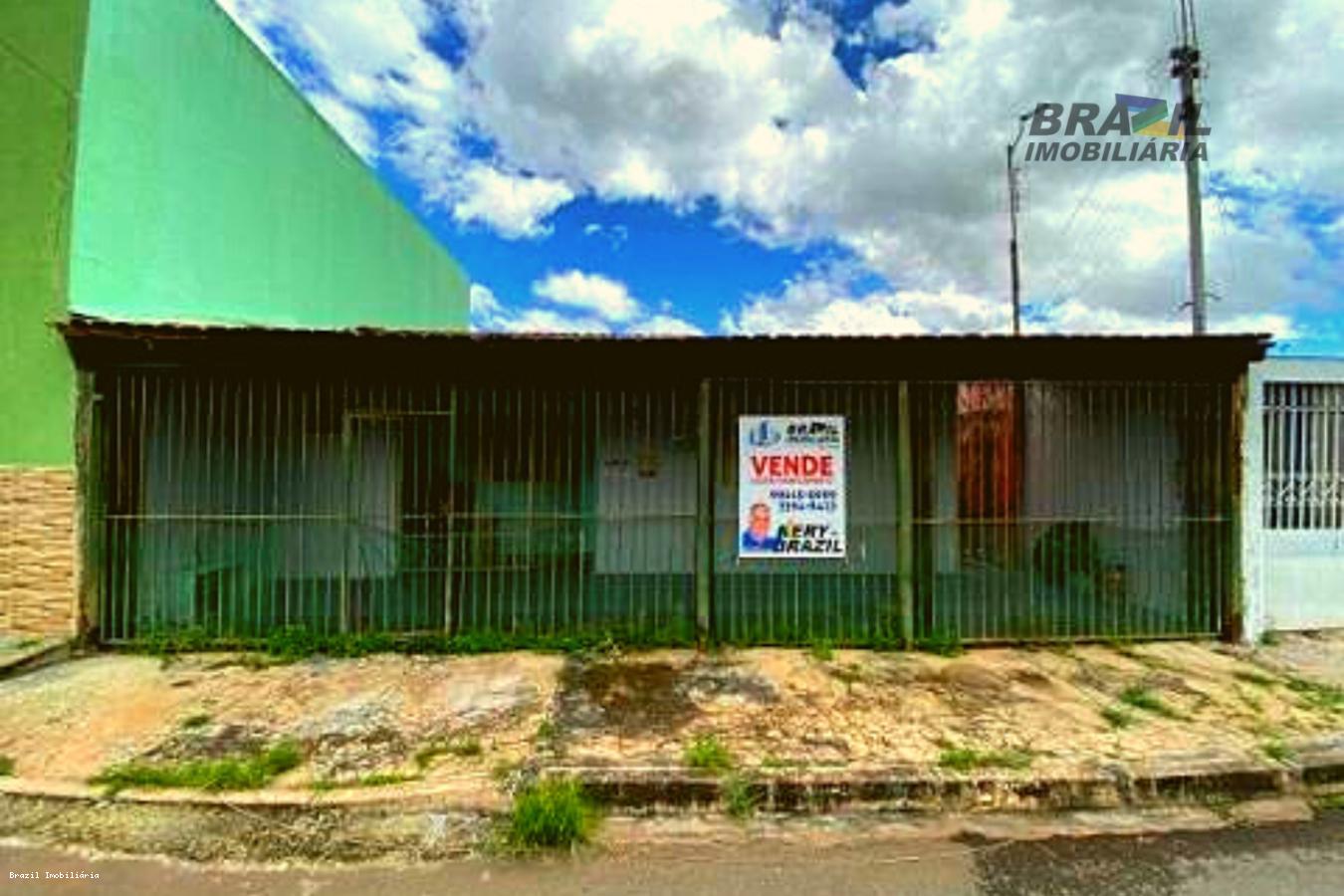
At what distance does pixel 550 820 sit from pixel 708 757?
1037 mm

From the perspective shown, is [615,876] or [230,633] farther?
[230,633]

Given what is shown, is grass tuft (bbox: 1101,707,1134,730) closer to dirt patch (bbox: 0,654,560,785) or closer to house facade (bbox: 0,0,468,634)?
dirt patch (bbox: 0,654,560,785)

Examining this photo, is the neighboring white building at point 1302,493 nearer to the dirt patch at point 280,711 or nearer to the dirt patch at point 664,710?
the dirt patch at point 664,710

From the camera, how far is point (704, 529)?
7160 mm

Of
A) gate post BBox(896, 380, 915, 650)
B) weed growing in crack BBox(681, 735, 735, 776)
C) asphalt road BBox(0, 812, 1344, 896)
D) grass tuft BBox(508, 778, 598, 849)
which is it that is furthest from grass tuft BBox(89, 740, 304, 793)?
gate post BBox(896, 380, 915, 650)

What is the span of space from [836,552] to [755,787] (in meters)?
3.27

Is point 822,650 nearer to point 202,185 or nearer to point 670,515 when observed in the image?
point 670,515

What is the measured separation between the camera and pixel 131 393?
696cm

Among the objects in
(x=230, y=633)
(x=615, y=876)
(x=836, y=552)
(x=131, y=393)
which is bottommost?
(x=615, y=876)

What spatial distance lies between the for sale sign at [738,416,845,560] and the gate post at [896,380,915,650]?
51cm

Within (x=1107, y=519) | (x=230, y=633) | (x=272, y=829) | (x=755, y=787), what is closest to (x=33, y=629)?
(x=230, y=633)

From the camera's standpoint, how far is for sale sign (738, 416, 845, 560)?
7.30 meters

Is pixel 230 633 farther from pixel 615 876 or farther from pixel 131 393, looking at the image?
pixel 615 876

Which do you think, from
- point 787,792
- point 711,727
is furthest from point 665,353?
point 787,792
